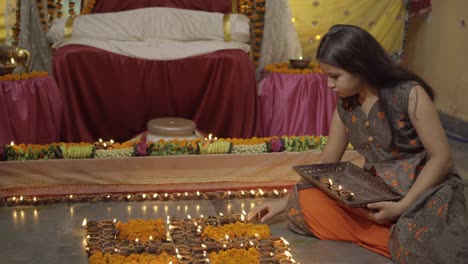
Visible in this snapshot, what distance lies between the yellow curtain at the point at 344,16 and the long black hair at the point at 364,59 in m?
3.68

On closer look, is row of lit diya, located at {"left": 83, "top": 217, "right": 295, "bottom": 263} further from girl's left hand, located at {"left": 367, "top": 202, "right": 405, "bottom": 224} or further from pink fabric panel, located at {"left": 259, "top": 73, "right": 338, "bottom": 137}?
pink fabric panel, located at {"left": 259, "top": 73, "right": 338, "bottom": 137}

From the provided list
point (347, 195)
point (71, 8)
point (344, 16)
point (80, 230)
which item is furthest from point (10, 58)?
point (344, 16)

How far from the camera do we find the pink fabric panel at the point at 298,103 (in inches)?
196

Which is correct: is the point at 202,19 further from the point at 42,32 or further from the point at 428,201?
the point at 428,201

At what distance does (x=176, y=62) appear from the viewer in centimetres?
490

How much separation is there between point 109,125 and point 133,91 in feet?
1.15

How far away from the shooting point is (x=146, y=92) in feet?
16.4

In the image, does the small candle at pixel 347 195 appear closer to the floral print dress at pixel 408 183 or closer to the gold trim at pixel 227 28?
the floral print dress at pixel 408 183

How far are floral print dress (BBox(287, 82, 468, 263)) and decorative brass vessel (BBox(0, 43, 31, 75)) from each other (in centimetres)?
270

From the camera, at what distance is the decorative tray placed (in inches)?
109

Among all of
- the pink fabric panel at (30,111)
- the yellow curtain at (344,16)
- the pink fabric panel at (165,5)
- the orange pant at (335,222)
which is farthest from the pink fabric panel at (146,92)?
the orange pant at (335,222)

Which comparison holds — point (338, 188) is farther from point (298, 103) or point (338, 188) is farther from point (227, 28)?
point (227, 28)

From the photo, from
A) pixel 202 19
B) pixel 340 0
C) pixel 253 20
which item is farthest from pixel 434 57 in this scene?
pixel 202 19

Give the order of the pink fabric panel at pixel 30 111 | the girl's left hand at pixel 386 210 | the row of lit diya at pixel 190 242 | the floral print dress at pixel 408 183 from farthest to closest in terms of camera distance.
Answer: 1. the pink fabric panel at pixel 30 111
2. the row of lit diya at pixel 190 242
3. the girl's left hand at pixel 386 210
4. the floral print dress at pixel 408 183
